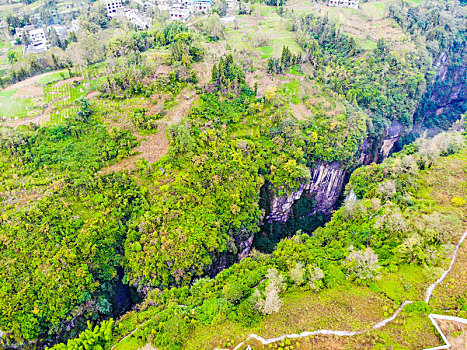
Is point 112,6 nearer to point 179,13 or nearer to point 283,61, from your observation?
point 179,13

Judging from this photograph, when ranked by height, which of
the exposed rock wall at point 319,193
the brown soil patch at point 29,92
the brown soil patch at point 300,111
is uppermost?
the brown soil patch at point 29,92

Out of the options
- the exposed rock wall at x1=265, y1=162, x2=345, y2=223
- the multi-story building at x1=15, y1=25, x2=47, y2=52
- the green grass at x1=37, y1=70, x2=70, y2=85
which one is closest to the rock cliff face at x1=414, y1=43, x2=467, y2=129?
the exposed rock wall at x1=265, y1=162, x2=345, y2=223

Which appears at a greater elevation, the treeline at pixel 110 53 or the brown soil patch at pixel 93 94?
the treeline at pixel 110 53

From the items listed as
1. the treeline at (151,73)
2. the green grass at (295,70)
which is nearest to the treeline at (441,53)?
the green grass at (295,70)

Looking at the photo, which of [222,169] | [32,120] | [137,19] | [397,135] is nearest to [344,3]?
[397,135]

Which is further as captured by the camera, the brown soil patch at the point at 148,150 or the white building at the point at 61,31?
the white building at the point at 61,31

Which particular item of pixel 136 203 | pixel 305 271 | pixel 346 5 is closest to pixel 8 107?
pixel 136 203

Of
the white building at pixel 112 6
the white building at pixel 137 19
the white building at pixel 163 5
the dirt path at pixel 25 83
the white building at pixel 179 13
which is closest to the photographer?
the dirt path at pixel 25 83

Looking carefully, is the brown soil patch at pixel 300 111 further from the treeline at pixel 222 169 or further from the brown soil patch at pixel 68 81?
the brown soil patch at pixel 68 81
